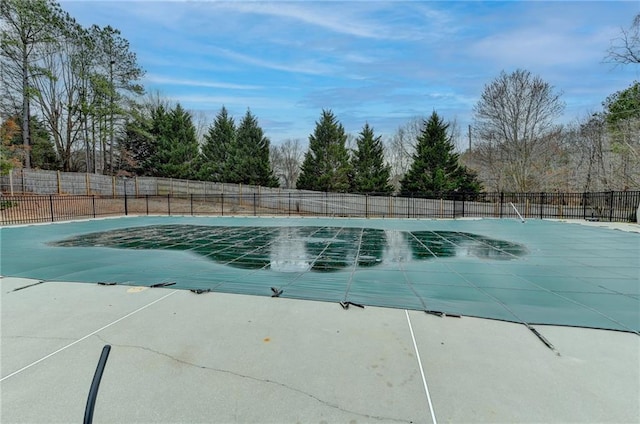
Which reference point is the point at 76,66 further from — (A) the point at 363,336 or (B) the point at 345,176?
(A) the point at 363,336

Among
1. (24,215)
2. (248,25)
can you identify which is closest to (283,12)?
(248,25)

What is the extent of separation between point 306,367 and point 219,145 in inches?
1058

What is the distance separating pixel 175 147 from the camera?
24.9 m

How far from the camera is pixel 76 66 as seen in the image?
68.1 feet

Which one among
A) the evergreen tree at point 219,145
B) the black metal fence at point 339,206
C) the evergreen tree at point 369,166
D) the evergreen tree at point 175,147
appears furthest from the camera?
the evergreen tree at point 219,145

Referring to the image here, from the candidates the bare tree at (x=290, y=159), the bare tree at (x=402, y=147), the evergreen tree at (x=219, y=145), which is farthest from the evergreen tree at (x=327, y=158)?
the bare tree at (x=290, y=159)

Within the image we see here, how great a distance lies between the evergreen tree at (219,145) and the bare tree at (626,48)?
22841 mm

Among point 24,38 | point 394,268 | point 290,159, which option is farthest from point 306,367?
point 290,159

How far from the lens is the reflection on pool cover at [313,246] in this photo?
5.36 m

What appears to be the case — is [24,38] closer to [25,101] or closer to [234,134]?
[25,101]

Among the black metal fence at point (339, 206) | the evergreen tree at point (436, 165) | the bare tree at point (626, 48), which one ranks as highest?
the bare tree at point (626, 48)

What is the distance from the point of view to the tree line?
1773cm

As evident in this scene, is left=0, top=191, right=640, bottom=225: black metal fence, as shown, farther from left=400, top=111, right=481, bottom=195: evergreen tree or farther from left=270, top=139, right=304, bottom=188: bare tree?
left=270, top=139, right=304, bottom=188: bare tree

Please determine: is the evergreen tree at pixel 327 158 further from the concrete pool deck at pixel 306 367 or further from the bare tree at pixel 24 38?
the concrete pool deck at pixel 306 367
